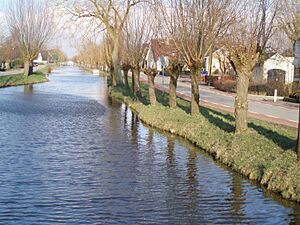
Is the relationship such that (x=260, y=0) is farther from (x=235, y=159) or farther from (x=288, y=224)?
(x=288, y=224)

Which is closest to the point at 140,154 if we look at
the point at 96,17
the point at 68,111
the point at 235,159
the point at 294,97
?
the point at 235,159

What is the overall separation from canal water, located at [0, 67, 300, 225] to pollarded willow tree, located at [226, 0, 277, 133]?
1.93m

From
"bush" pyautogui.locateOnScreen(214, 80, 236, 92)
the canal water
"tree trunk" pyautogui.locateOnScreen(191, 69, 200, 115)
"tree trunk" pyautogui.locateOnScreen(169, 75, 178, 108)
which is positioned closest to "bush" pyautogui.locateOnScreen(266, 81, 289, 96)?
"bush" pyautogui.locateOnScreen(214, 80, 236, 92)

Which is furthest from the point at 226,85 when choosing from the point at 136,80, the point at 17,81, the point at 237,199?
the point at 237,199

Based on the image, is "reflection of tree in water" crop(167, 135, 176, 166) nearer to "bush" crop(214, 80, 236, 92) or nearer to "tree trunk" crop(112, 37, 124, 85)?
"bush" crop(214, 80, 236, 92)

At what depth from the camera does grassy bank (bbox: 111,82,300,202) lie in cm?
1091

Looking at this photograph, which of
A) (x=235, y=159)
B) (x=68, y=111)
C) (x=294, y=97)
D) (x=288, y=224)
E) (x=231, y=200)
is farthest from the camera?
(x=294, y=97)

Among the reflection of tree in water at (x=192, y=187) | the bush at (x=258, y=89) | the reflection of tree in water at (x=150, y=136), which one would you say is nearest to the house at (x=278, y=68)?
the bush at (x=258, y=89)

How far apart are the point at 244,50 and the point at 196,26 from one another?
563 centimetres

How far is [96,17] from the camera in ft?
142

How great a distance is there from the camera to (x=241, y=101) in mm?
15555

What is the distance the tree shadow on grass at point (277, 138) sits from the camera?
1359 cm

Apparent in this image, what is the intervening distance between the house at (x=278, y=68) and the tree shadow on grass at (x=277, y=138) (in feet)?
92.0

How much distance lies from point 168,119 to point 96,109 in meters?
8.55
